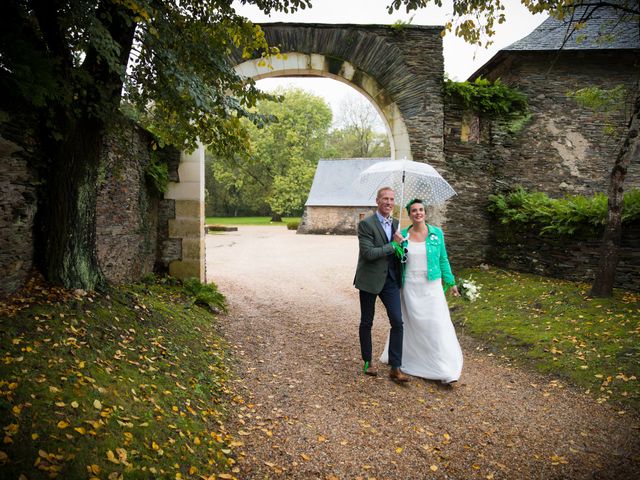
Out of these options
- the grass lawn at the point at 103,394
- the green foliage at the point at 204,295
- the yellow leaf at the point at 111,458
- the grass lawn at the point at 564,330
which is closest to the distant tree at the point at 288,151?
the green foliage at the point at 204,295

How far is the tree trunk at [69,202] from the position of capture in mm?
4352

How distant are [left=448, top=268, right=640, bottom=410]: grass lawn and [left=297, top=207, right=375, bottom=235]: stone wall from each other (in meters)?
19.2

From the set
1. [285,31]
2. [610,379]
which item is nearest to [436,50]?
[285,31]

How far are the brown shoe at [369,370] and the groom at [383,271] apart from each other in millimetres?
208

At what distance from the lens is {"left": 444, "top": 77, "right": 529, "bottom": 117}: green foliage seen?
947cm

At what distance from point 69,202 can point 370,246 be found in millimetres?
3043

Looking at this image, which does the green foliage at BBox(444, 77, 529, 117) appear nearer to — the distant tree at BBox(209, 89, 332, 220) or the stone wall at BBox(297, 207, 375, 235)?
the stone wall at BBox(297, 207, 375, 235)

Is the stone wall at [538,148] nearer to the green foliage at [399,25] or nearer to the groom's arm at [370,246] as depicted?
the green foliage at [399,25]

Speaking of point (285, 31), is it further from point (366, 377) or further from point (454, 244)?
point (366, 377)

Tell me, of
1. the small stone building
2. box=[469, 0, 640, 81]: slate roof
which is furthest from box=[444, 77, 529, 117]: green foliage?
the small stone building

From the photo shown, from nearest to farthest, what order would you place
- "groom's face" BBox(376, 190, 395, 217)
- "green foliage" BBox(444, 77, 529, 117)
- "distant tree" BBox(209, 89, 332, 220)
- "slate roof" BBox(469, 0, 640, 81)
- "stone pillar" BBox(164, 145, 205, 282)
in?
"groom's face" BBox(376, 190, 395, 217) → "stone pillar" BBox(164, 145, 205, 282) → "green foliage" BBox(444, 77, 529, 117) → "slate roof" BBox(469, 0, 640, 81) → "distant tree" BBox(209, 89, 332, 220)

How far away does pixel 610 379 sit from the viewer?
4812 mm

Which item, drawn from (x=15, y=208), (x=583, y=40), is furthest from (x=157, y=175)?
(x=583, y=40)

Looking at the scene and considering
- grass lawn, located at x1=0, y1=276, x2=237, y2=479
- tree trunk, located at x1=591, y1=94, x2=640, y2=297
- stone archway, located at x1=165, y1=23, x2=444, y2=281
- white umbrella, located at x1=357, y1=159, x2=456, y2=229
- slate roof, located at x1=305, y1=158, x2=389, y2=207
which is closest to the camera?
grass lawn, located at x1=0, y1=276, x2=237, y2=479
